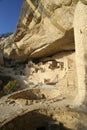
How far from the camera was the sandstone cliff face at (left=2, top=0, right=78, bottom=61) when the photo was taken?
9848 mm

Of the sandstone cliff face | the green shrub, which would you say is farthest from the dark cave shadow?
the green shrub

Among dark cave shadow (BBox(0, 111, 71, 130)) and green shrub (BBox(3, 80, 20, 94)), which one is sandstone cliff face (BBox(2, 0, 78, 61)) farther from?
dark cave shadow (BBox(0, 111, 71, 130))

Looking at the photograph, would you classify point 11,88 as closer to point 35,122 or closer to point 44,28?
point 44,28

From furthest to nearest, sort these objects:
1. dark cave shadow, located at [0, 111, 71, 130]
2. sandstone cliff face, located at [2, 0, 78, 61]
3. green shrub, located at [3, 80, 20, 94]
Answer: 1. green shrub, located at [3, 80, 20, 94]
2. sandstone cliff face, located at [2, 0, 78, 61]
3. dark cave shadow, located at [0, 111, 71, 130]

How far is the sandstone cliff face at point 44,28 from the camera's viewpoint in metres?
9.85

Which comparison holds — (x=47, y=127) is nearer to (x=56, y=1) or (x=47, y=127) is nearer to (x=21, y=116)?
(x=21, y=116)

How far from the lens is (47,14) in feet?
35.5

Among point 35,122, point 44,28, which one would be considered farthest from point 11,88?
point 35,122

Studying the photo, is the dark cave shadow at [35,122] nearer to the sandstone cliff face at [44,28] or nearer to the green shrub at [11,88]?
the sandstone cliff face at [44,28]

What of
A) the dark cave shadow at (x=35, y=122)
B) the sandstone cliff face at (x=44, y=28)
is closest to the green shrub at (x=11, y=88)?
the sandstone cliff face at (x=44, y=28)

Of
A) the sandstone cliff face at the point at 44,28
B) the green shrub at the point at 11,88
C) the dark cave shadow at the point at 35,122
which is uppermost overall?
the sandstone cliff face at the point at 44,28

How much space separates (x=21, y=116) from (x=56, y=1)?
6.00m

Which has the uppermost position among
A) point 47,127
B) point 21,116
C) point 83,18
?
point 83,18

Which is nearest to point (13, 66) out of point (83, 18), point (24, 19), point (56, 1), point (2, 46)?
point (2, 46)
